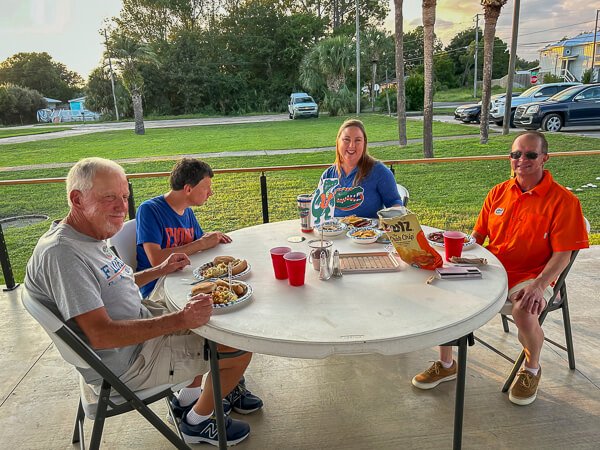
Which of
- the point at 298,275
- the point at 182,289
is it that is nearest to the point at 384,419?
the point at 298,275

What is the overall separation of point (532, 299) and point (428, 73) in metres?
10.6

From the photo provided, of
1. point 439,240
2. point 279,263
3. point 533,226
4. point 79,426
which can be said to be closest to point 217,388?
point 279,263

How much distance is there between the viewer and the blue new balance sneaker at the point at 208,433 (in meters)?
1.86

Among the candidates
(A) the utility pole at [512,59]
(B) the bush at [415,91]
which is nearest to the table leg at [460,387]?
(A) the utility pole at [512,59]

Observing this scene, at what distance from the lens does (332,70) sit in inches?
1075

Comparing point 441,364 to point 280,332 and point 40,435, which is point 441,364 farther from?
point 40,435

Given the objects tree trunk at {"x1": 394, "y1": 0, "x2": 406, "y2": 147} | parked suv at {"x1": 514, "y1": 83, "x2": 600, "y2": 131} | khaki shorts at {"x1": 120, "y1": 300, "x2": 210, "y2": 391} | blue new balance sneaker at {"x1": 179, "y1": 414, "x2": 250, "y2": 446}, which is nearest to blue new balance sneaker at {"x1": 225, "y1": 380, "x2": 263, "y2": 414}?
blue new balance sneaker at {"x1": 179, "y1": 414, "x2": 250, "y2": 446}

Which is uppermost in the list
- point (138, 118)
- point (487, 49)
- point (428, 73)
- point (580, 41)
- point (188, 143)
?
point (580, 41)

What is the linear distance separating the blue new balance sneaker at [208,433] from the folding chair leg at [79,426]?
0.44 meters

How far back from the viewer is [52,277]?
4.33ft

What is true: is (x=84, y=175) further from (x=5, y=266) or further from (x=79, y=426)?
(x=5, y=266)

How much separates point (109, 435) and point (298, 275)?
1296 millimetres

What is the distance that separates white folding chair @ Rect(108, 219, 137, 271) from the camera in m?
2.06

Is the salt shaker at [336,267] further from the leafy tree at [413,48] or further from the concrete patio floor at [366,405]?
the leafy tree at [413,48]
